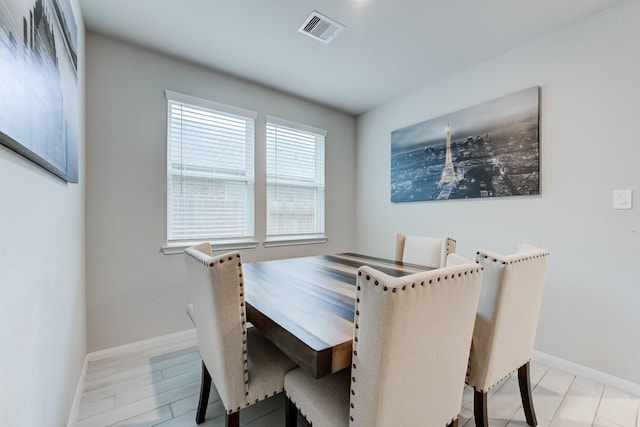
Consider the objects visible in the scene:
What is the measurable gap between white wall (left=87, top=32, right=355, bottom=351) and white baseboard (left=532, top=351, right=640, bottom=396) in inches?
120

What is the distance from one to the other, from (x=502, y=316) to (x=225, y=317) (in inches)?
45.5

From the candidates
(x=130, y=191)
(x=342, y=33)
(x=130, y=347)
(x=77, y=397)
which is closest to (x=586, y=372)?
(x=342, y=33)

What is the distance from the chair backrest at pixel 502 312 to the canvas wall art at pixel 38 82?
5.23 ft

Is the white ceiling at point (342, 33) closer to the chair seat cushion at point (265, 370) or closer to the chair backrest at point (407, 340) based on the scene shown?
the chair backrest at point (407, 340)

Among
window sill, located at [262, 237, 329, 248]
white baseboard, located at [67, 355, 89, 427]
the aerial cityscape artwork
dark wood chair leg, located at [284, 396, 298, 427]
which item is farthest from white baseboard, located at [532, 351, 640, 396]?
white baseboard, located at [67, 355, 89, 427]

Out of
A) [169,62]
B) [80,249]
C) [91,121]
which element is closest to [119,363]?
[80,249]

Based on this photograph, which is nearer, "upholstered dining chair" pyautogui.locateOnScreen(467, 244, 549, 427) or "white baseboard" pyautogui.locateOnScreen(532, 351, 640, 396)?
"upholstered dining chair" pyautogui.locateOnScreen(467, 244, 549, 427)

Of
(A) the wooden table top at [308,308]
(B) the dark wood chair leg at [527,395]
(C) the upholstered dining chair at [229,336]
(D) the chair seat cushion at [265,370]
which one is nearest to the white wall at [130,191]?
(A) the wooden table top at [308,308]

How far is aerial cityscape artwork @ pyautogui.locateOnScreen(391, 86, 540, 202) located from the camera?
224 cm

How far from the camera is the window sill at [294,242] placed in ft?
10.0

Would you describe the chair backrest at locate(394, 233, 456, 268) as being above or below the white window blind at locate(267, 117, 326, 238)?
below

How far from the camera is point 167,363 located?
2.09 meters

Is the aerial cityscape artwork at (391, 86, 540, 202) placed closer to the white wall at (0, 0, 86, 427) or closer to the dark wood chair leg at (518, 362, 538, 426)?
the dark wood chair leg at (518, 362, 538, 426)

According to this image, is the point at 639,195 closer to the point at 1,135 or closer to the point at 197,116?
the point at 1,135
